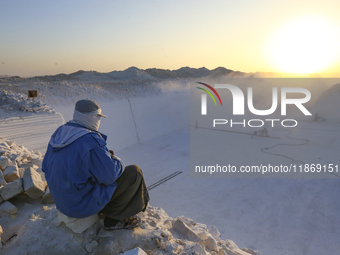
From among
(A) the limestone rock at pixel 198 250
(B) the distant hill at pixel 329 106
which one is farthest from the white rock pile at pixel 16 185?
(B) the distant hill at pixel 329 106

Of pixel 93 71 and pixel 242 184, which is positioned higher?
pixel 93 71

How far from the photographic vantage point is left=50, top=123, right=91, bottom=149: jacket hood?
1.71m

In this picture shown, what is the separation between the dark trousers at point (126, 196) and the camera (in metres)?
2.03

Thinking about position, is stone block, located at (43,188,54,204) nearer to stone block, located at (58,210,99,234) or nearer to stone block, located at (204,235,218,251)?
stone block, located at (58,210,99,234)

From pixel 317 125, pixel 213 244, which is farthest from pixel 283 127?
pixel 213 244

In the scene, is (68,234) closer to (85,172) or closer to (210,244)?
(85,172)

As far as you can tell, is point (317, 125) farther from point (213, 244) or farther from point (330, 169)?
point (213, 244)

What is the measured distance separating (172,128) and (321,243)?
10.0 m

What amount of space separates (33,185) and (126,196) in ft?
4.58

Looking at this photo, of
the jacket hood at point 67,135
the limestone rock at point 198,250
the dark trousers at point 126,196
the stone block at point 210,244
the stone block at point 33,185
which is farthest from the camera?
the stone block at point 33,185

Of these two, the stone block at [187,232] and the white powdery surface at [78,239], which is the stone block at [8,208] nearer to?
the white powdery surface at [78,239]

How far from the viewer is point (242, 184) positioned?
6.58 m

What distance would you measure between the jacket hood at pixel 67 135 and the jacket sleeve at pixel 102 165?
16cm

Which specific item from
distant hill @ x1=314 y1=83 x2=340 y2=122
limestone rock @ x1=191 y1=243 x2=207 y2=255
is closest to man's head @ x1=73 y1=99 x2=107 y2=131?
limestone rock @ x1=191 y1=243 x2=207 y2=255
